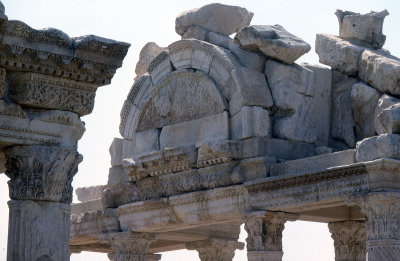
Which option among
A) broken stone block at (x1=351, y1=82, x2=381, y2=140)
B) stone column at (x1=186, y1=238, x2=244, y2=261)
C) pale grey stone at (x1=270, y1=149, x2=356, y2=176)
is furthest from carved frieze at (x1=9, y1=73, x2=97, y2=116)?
stone column at (x1=186, y1=238, x2=244, y2=261)

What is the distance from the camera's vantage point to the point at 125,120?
19484mm

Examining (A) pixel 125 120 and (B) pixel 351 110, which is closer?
(B) pixel 351 110

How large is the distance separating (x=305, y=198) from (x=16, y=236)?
7.49 meters

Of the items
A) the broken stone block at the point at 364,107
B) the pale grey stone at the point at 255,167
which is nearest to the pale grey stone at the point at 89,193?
the pale grey stone at the point at 255,167

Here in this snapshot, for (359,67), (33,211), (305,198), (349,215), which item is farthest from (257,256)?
(33,211)

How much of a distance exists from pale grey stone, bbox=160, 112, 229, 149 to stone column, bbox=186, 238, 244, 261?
2.56 meters

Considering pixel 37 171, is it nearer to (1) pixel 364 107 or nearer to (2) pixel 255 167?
(2) pixel 255 167

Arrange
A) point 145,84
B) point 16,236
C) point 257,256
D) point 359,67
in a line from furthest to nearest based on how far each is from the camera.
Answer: point 145,84
point 359,67
point 257,256
point 16,236

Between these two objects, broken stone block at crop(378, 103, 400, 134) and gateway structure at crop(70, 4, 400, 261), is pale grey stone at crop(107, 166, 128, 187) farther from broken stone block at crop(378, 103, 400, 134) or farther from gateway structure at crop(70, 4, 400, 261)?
broken stone block at crop(378, 103, 400, 134)

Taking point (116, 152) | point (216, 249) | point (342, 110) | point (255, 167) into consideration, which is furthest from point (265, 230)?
point (116, 152)

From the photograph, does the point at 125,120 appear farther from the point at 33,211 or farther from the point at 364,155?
the point at 33,211

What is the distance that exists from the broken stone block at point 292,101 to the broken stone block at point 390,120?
2.07 metres

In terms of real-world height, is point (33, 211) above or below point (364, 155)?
below

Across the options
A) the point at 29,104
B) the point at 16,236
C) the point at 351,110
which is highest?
the point at 351,110
